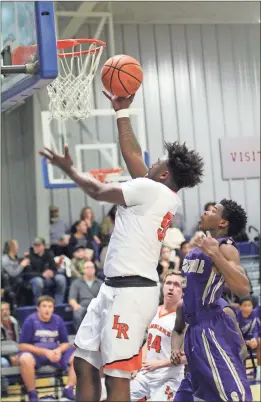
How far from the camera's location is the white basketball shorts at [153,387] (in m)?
6.66

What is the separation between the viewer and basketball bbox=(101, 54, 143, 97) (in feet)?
16.4

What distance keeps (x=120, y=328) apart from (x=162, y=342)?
2308 millimetres

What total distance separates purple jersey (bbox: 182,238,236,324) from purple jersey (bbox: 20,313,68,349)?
4.26 metres

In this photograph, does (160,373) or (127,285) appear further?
(160,373)

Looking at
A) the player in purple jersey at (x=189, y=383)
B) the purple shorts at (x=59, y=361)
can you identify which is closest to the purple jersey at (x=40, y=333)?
the purple shorts at (x=59, y=361)

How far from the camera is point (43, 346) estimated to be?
918 centimetres

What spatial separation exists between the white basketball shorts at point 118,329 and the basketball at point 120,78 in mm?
1252

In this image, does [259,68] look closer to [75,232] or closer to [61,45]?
[75,232]

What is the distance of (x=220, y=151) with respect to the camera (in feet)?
51.3

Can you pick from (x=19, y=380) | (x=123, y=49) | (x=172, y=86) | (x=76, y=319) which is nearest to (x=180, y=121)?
(x=172, y=86)

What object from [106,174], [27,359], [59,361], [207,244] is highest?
[106,174]

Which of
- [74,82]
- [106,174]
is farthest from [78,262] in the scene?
[74,82]

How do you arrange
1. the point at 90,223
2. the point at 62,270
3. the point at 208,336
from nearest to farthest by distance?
the point at 208,336 < the point at 62,270 < the point at 90,223

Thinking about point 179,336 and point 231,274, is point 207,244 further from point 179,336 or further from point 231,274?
point 179,336
